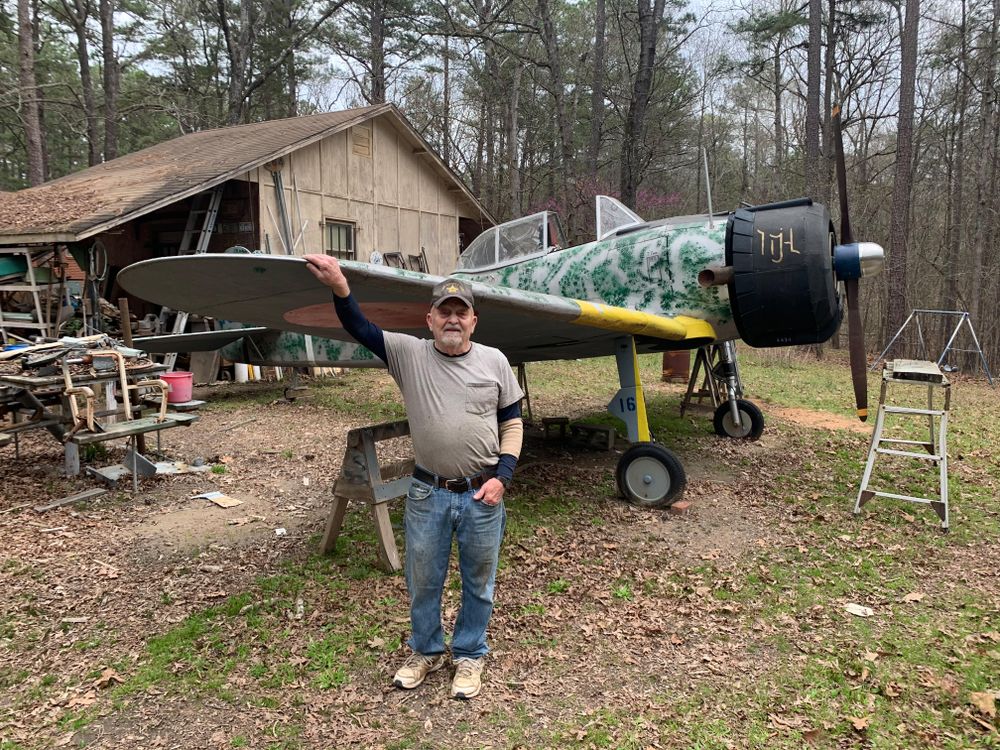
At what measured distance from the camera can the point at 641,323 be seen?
16.3 feet

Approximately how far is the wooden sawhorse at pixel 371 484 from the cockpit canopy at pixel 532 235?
3118 mm

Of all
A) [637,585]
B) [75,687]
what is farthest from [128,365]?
[637,585]

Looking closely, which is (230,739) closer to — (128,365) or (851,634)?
(851,634)

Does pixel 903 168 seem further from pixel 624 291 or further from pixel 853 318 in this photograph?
pixel 624 291

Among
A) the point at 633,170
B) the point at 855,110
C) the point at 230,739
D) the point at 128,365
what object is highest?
the point at 855,110

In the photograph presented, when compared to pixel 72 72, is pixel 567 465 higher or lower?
lower

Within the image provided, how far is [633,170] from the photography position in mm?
16141

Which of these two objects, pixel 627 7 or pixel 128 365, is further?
pixel 627 7

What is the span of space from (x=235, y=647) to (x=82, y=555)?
1.91 metres

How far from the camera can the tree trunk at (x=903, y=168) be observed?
1459 cm

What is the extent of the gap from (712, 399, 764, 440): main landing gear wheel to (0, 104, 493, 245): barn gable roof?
8.95 metres

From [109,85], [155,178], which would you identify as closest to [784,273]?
[155,178]

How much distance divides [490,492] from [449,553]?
1.21 ft

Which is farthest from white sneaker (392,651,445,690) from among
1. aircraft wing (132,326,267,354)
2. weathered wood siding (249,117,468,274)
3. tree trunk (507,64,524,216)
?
tree trunk (507,64,524,216)
